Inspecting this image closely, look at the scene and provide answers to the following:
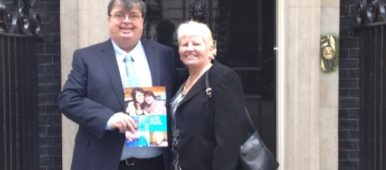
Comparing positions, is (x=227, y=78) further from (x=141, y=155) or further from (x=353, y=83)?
(x=353, y=83)

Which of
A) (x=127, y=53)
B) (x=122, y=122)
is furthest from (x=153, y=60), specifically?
(x=122, y=122)

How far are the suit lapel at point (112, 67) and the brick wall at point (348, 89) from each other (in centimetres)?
287

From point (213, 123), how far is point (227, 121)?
0.07 metres

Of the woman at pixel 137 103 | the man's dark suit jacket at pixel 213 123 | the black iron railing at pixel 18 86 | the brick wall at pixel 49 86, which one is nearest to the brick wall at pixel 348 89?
the brick wall at pixel 49 86

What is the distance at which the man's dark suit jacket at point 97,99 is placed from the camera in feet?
10.5

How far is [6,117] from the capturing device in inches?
178

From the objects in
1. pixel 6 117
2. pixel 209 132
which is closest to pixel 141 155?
pixel 209 132

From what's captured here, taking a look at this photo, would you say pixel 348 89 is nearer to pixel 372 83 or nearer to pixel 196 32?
pixel 372 83

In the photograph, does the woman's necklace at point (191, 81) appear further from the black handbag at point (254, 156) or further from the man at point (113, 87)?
the black handbag at point (254, 156)

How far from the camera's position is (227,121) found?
3.09 m

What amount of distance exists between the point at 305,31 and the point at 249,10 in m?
0.74

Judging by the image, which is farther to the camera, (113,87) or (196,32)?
(113,87)

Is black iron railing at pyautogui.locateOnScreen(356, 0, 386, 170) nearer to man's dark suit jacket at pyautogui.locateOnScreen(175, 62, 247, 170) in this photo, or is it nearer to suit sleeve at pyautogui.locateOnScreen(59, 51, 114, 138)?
man's dark suit jacket at pyautogui.locateOnScreen(175, 62, 247, 170)

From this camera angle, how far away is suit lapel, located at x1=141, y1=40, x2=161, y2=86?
3.34 m
